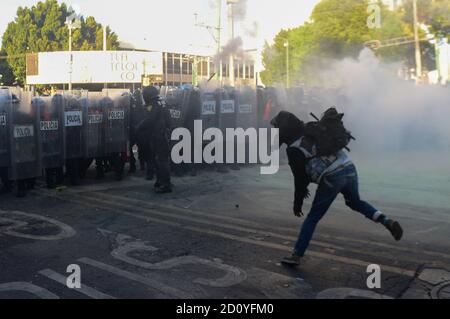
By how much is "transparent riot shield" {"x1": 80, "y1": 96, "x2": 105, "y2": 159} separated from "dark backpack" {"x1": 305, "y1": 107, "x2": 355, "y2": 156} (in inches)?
219

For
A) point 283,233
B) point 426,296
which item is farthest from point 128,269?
point 426,296

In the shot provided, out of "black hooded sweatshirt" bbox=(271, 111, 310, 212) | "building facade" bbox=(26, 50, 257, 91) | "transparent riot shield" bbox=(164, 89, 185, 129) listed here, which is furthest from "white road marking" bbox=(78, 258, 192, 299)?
"building facade" bbox=(26, 50, 257, 91)

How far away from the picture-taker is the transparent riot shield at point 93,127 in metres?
9.07

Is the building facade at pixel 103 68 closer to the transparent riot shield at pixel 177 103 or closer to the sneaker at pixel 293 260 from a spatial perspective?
the transparent riot shield at pixel 177 103

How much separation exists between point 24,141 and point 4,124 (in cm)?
41

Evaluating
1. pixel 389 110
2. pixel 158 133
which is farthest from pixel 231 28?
pixel 158 133

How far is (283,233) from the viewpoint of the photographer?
5828mm

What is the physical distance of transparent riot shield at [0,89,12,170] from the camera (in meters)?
7.78

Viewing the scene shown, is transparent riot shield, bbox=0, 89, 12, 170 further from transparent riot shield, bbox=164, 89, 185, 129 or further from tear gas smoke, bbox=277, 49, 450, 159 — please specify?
tear gas smoke, bbox=277, 49, 450, 159

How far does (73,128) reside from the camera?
351 inches

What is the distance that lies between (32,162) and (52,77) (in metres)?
48.9

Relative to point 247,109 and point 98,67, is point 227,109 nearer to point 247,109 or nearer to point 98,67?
point 247,109

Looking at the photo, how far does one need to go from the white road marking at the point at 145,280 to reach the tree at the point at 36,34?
174ft
